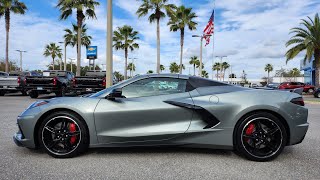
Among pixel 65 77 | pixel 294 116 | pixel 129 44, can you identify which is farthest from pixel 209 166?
pixel 129 44

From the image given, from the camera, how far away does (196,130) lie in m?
4.49

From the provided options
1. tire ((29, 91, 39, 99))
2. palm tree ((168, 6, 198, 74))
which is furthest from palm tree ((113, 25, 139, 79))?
tire ((29, 91, 39, 99))

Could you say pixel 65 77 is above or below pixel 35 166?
above

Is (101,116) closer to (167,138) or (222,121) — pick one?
(167,138)

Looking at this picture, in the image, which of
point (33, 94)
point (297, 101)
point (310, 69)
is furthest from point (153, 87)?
point (310, 69)

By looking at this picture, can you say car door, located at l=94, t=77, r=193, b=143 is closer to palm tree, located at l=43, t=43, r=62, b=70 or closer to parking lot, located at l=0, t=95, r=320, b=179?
parking lot, located at l=0, t=95, r=320, b=179

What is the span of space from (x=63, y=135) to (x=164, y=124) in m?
1.51

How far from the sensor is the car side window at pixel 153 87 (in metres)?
4.70

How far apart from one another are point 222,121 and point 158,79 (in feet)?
3.88

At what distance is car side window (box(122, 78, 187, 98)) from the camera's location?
470 centimetres

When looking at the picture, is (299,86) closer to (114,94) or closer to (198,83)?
(198,83)

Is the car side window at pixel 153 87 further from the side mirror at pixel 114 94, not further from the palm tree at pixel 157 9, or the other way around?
the palm tree at pixel 157 9

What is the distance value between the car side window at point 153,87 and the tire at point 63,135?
2.76 feet

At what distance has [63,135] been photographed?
14.8 feet
